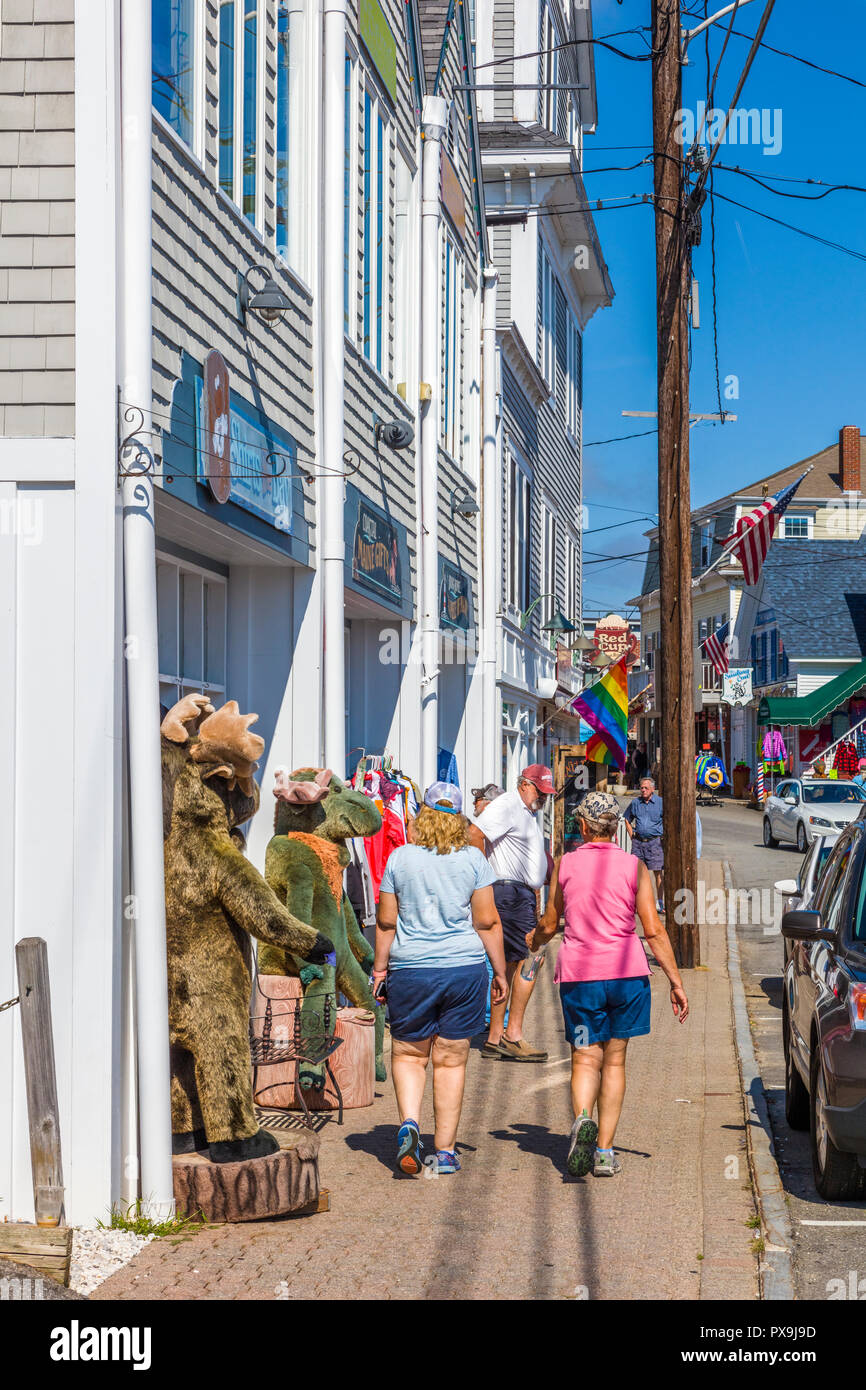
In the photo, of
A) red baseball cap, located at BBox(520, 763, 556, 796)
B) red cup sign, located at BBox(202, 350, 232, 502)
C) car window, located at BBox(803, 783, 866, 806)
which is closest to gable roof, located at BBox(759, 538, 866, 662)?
car window, located at BBox(803, 783, 866, 806)

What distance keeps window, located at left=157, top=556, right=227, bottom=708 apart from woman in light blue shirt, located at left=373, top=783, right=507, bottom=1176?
5.46 ft

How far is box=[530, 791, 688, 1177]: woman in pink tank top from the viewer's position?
6691 millimetres

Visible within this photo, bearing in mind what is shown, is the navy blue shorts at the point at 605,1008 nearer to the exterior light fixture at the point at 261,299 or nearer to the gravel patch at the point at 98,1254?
the gravel patch at the point at 98,1254

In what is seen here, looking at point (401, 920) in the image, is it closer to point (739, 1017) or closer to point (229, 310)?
point (229, 310)

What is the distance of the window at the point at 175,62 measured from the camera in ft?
21.9

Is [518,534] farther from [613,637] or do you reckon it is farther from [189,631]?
[189,631]

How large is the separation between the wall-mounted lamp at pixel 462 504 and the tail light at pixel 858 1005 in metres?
9.35

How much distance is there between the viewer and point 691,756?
13.6 m

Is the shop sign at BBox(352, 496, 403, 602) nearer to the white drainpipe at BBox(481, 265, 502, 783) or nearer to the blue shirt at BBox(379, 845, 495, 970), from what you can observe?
the blue shirt at BBox(379, 845, 495, 970)

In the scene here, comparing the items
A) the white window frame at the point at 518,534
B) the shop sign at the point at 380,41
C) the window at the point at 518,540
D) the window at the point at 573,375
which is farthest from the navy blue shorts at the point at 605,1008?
the window at the point at 573,375

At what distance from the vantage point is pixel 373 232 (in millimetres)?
11383

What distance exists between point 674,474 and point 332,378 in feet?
17.9

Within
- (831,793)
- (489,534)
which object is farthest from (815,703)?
(489,534)

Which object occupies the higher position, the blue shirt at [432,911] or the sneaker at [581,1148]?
the blue shirt at [432,911]
